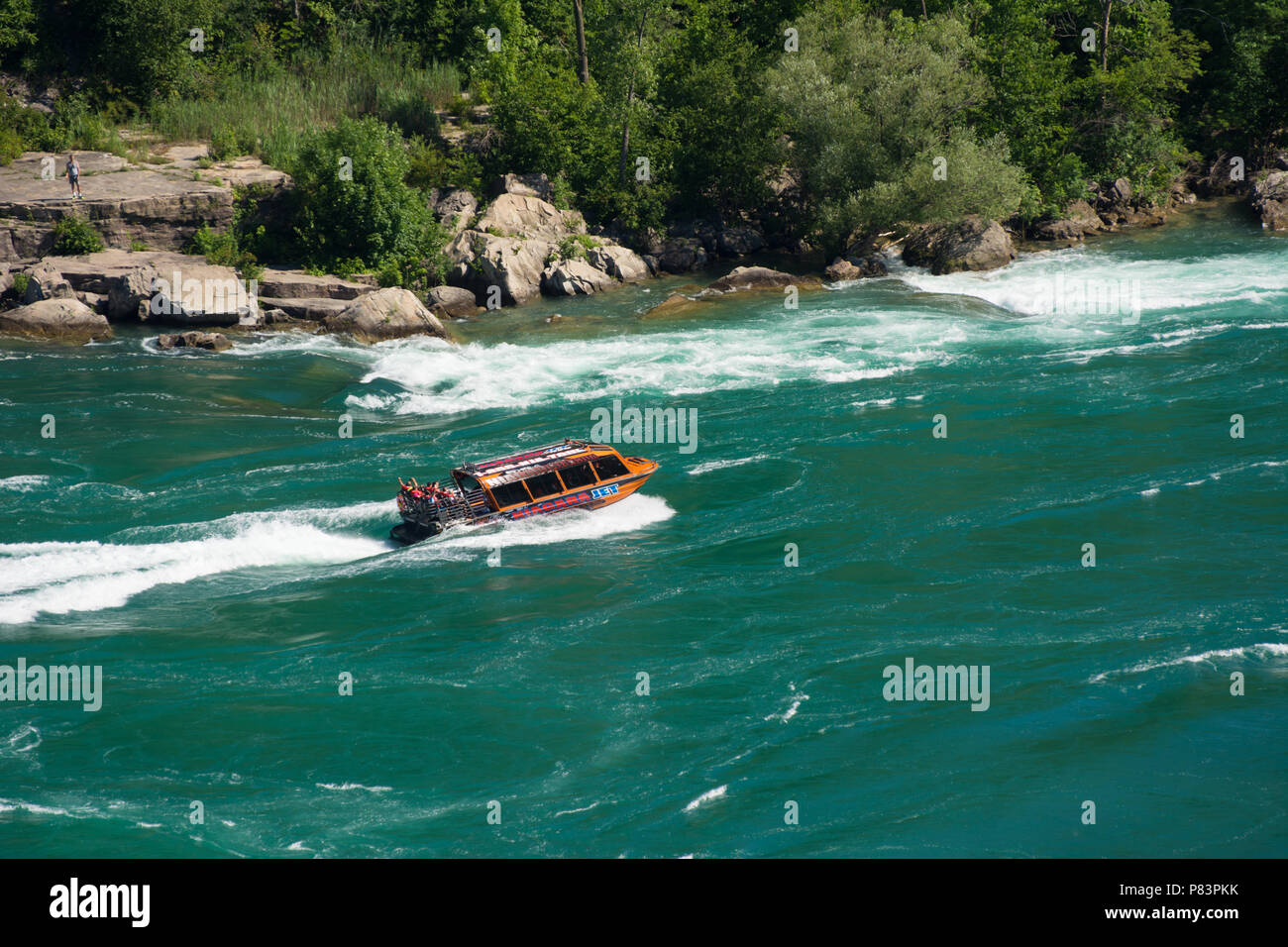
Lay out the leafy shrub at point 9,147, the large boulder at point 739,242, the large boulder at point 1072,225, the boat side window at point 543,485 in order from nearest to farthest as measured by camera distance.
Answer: the boat side window at point 543,485 → the leafy shrub at point 9,147 → the large boulder at point 1072,225 → the large boulder at point 739,242

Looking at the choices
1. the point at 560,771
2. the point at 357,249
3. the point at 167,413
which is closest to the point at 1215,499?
the point at 560,771

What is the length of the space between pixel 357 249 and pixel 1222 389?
3851 cm

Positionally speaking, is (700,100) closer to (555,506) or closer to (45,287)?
(45,287)

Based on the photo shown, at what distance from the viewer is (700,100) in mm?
65562

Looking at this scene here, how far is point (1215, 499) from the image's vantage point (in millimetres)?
28453

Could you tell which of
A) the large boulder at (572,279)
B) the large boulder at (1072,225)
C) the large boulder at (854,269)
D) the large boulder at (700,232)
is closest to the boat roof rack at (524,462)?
the large boulder at (572,279)

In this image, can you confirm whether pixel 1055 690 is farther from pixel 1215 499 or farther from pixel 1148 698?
pixel 1215 499

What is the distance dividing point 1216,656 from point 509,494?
1655 centimetres

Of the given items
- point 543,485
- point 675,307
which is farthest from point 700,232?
point 543,485

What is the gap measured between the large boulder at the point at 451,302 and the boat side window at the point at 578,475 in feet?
82.0

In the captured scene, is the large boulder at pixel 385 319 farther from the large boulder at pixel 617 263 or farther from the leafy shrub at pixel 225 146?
the leafy shrub at pixel 225 146

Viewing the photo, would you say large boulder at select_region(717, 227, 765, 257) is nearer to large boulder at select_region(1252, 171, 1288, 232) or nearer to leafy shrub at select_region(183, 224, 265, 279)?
leafy shrub at select_region(183, 224, 265, 279)

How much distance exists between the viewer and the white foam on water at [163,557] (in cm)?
2575

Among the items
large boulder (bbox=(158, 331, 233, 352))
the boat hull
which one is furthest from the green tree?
the boat hull
